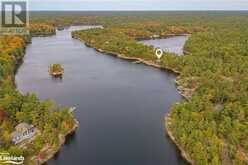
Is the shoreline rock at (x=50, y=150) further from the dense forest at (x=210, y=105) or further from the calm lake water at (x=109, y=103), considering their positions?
the dense forest at (x=210, y=105)

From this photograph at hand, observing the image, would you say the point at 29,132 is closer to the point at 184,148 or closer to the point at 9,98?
the point at 9,98

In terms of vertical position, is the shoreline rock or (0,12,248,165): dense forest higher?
(0,12,248,165): dense forest

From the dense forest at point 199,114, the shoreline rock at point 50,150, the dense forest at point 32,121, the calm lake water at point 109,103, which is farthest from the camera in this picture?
the calm lake water at point 109,103

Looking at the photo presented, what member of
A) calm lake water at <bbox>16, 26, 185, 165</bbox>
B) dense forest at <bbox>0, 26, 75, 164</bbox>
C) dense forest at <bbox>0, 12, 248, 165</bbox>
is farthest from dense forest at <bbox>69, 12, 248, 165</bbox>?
dense forest at <bbox>0, 26, 75, 164</bbox>

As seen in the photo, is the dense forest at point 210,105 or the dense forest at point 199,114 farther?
the dense forest at point 199,114

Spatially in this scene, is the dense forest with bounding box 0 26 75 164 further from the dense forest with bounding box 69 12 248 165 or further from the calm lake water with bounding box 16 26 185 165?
the dense forest with bounding box 69 12 248 165

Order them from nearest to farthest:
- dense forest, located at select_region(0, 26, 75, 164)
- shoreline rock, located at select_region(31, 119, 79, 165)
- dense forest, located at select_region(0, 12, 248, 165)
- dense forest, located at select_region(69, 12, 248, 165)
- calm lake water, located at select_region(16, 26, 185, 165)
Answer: dense forest, located at select_region(69, 12, 248, 165) < dense forest, located at select_region(0, 12, 248, 165) < shoreline rock, located at select_region(31, 119, 79, 165) < dense forest, located at select_region(0, 26, 75, 164) < calm lake water, located at select_region(16, 26, 185, 165)

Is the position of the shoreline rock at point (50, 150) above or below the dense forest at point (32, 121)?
below

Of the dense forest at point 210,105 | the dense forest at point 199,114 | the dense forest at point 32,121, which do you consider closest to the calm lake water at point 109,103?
the dense forest at point 32,121

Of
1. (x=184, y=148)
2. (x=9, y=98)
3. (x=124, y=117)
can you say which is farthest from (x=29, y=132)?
(x=184, y=148)
